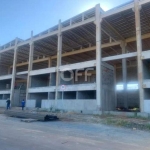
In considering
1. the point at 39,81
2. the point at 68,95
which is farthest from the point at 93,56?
the point at 39,81

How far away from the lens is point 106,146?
555 cm

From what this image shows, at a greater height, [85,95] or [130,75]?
[130,75]

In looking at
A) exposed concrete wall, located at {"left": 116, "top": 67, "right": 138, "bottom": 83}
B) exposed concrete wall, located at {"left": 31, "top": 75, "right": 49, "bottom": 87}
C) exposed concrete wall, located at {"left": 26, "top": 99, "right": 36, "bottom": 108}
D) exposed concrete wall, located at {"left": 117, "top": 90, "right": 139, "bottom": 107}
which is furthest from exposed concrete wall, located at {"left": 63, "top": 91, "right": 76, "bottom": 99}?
exposed concrete wall, located at {"left": 116, "top": 67, "right": 138, "bottom": 83}

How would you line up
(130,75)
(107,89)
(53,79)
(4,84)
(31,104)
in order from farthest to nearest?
(4,84) → (130,75) → (31,104) → (53,79) → (107,89)

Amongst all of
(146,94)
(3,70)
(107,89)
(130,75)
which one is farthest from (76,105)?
(3,70)

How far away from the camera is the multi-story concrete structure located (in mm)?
18438

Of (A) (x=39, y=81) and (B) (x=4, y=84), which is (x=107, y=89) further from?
(B) (x=4, y=84)

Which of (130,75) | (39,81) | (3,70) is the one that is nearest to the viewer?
(130,75)

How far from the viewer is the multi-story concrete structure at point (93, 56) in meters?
18.4

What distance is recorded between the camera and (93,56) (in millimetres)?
30438

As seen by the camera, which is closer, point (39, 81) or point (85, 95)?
point (85, 95)

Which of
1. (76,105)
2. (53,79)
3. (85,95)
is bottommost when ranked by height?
(76,105)

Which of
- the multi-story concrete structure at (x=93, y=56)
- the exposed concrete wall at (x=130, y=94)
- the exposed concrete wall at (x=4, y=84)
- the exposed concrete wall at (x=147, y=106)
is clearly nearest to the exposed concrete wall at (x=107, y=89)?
the multi-story concrete structure at (x=93, y=56)

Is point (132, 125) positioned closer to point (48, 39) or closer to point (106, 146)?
point (106, 146)
